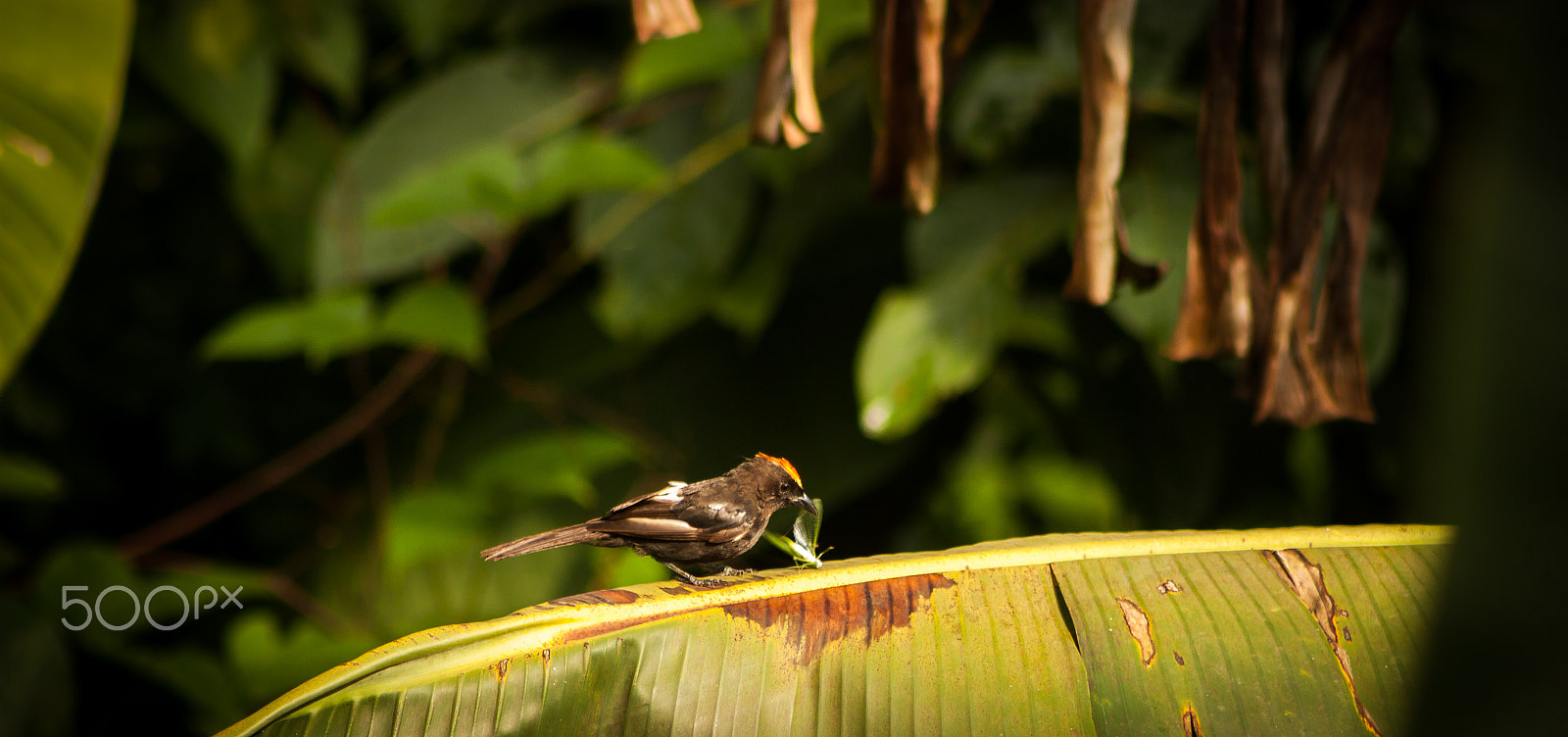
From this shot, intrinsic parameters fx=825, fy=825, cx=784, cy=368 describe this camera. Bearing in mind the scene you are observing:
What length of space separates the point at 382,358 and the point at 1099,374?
1810 millimetres

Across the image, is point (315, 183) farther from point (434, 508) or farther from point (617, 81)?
point (434, 508)

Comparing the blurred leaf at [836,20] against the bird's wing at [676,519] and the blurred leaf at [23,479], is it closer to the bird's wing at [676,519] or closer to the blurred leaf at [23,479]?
the bird's wing at [676,519]

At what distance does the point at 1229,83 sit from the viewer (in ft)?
2.55

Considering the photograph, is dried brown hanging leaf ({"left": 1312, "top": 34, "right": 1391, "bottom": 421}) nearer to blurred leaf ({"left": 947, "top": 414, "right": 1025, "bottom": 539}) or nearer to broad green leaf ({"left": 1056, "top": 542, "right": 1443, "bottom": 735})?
broad green leaf ({"left": 1056, "top": 542, "right": 1443, "bottom": 735})

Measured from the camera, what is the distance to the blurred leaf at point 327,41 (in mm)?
1771

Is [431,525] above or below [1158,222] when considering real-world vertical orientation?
below

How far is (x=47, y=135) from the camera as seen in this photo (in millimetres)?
948

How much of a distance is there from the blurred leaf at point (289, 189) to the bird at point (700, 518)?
1.69m

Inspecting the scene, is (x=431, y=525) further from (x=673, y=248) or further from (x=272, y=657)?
(x=673, y=248)

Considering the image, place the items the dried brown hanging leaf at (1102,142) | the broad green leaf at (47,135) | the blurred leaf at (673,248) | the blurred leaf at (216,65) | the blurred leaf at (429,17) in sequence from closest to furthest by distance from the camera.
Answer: the dried brown hanging leaf at (1102,142) → the broad green leaf at (47,135) → the blurred leaf at (673,248) → the blurred leaf at (216,65) → the blurred leaf at (429,17)

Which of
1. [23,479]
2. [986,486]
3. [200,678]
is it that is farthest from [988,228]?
[23,479]

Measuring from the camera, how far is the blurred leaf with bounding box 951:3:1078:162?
1.36 m

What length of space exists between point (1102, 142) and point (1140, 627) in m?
0.42

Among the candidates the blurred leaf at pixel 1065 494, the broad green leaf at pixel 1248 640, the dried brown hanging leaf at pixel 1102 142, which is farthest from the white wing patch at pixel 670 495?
the blurred leaf at pixel 1065 494
